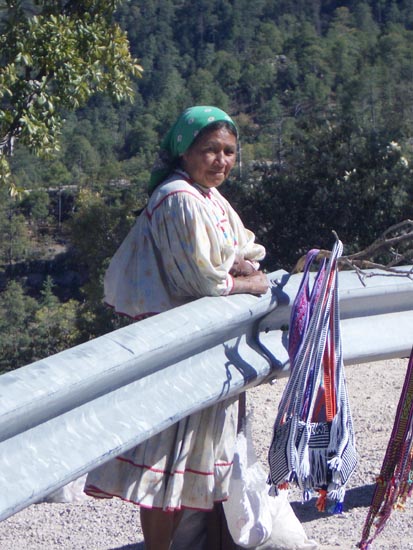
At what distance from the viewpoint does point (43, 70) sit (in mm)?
7199

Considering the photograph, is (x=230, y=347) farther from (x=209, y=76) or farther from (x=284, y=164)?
(x=209, y=76)

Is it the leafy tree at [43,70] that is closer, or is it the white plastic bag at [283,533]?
the white plastic bag at [283,533]

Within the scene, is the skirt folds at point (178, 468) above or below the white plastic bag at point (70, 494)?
above

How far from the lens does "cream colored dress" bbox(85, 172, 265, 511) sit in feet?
8.15

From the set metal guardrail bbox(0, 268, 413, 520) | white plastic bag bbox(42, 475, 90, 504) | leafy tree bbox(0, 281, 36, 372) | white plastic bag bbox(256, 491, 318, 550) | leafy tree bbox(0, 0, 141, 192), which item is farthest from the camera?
leafy tree bbox(0, 281, 36, 372)

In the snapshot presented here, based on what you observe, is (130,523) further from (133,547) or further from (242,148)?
(242,148)

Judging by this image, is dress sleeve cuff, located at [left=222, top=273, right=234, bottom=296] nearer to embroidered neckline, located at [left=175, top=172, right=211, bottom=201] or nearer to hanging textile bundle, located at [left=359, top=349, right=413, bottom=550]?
embroidered neckline, located at [left=175, top=172, right=211, bottom=201]

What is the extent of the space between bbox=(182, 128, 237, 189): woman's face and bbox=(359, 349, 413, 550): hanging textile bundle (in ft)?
2.32

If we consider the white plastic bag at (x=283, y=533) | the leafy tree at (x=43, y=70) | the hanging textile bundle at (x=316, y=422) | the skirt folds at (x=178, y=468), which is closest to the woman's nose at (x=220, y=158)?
the hanging textile bundle at (x=316, y=422)

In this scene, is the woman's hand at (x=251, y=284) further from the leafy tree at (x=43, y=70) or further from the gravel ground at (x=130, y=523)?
the leafy tree at (x=43, y=70)

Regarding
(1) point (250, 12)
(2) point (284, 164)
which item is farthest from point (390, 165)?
(1) point (250, 12)

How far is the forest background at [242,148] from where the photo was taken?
16.3 m

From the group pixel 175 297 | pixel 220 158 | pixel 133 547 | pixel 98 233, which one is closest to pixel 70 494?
pixel 133 547

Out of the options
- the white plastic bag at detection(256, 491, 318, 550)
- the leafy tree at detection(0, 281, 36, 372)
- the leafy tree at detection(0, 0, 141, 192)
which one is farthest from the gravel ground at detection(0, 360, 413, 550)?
the leafy tree at detection(0, 281, 36, 372)
